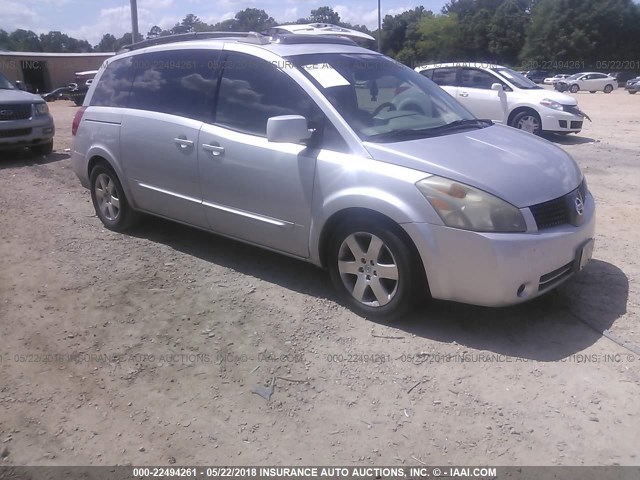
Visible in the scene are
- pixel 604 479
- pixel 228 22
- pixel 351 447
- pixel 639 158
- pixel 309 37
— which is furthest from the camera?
pixel 228 22

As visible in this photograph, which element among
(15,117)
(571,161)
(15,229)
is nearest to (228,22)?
(15,117)

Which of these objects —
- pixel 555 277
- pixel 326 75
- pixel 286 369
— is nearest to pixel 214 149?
pixel 326 75

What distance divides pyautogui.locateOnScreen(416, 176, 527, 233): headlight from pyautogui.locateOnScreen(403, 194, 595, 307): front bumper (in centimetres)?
5

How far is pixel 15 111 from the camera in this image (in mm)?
10438

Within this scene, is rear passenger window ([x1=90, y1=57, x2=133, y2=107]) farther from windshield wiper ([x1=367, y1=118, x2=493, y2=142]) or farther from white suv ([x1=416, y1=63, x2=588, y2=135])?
white suv ([x1=416, y1=63, x2=588, y2=135])

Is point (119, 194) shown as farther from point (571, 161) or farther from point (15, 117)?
point (15, 117)

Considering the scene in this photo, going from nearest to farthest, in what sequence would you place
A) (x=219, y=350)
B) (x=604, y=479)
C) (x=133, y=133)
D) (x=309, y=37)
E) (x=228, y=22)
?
1. (x=604, y=479)
2. (x=219, y=350)
3. (x=309, y=37)
4. (x=133, y=133)
5. (x=228, y=22)

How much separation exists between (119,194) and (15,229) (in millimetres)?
1414

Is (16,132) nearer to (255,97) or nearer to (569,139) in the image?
(255,97)

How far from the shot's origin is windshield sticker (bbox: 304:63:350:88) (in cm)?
434

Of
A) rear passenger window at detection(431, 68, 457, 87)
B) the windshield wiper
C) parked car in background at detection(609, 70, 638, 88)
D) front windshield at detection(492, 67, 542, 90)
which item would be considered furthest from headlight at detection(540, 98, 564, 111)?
parked car in background at detection(609, 70, 638, 88)

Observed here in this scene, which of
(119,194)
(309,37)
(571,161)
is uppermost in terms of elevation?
(309,37)

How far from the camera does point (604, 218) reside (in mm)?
6203

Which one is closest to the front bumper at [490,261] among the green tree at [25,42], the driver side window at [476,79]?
the driver side window at [476,79]
